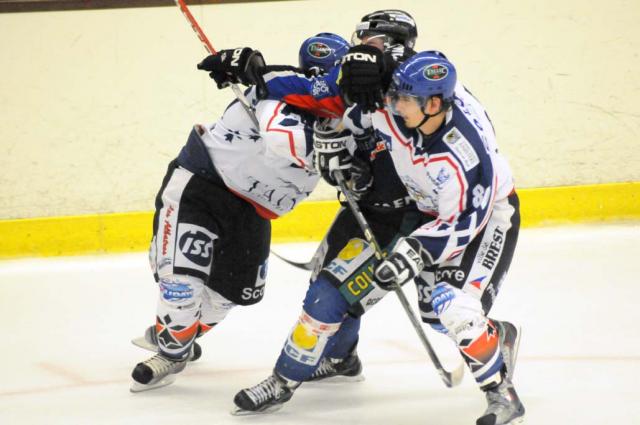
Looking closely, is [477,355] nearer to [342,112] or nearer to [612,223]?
[342,112]

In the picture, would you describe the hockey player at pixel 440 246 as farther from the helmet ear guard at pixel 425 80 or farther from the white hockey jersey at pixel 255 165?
the white hockey jersey at pixel 255 165

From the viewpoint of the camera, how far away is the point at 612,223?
19.9ft

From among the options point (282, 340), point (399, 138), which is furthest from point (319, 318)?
point (282, 340)

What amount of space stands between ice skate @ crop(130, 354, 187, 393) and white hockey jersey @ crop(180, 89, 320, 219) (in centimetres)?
59

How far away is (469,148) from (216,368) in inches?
56.1

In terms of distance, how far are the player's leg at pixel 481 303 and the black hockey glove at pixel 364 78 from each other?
51cm

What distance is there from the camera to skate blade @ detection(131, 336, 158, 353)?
13.0 feet

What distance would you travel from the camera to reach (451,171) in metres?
2.94

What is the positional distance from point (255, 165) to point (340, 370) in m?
0.75

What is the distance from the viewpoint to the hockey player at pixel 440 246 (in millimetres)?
2957

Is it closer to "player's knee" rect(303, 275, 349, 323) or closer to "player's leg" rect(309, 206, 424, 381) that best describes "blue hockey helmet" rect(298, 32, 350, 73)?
"player's leg" rect(309, 206, 424, 381)

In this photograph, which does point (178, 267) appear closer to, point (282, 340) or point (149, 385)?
point (149, 385)

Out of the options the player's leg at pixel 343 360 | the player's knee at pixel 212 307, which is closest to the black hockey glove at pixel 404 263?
the player's leg at pixel 343 360

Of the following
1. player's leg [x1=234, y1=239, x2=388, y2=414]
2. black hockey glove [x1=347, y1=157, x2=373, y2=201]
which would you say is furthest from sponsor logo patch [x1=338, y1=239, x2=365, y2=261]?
black hockey glove [x1=347, y1=157, x2=373, y2=201]
